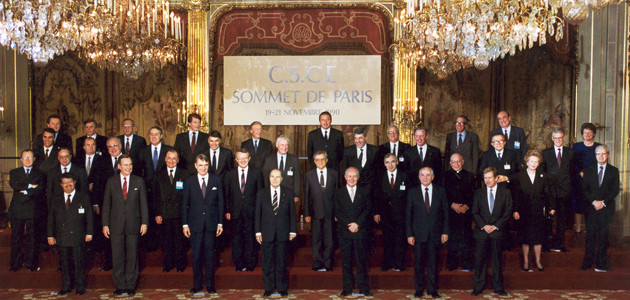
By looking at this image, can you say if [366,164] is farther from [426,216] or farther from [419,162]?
[426,216]

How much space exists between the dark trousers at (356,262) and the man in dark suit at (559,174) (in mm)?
2251

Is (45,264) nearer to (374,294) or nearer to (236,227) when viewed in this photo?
(236,227)

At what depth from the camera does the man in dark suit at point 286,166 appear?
6676 mm

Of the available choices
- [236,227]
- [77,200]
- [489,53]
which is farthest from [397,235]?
[77,200]

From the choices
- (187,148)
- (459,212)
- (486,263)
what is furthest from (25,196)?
(486,263)

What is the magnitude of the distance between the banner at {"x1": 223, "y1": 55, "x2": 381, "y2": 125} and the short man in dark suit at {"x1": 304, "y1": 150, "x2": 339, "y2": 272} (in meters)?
3.08

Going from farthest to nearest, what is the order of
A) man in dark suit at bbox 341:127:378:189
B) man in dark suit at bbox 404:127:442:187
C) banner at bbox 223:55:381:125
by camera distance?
banner at bbox 223:55:381:125, man in dark suit at bbox 404:127:442:187, man in dark suit at bbox 341:127:378:189

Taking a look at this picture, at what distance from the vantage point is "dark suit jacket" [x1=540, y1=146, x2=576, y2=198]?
6.68 m

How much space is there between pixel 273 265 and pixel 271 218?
492 mm

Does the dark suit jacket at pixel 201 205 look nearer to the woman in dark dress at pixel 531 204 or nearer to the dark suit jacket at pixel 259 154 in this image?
the dark suit jacket at pixel 259 154

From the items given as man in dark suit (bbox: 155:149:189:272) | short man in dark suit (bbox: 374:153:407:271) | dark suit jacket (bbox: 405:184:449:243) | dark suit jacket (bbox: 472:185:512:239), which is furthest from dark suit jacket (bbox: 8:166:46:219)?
dark suit jacket (bbox: 472:185:512:239)

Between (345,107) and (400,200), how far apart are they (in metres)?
3.29

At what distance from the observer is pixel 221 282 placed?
251 inches

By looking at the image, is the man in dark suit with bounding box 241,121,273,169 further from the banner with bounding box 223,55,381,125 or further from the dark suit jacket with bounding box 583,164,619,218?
the dark suit jacket with bounding box 583,164,619,218
